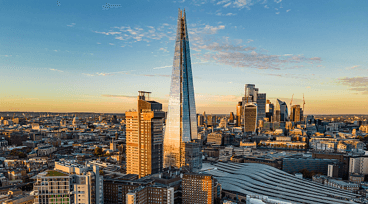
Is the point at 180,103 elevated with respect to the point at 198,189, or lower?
elevated

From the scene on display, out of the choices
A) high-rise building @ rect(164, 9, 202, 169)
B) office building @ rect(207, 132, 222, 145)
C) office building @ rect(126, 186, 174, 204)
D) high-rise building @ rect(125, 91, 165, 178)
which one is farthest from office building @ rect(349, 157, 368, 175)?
office building @ rect(207, 132, 222, 145)

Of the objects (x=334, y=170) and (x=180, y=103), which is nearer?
(x=334, y=170)

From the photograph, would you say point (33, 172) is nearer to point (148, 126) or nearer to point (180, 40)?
point (148, 126)

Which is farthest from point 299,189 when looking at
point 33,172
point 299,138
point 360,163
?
point 299,138

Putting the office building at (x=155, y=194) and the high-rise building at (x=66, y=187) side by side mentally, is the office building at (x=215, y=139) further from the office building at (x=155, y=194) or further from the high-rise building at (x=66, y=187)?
the high-rise building at (x=66, y=187)

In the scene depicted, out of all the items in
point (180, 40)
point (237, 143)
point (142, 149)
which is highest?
point (180, 40)

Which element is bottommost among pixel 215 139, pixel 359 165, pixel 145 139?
pixel 215 139

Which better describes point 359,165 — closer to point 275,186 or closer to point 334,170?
point 334,170

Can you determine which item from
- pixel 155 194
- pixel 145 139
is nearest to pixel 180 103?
pixel 145 139
